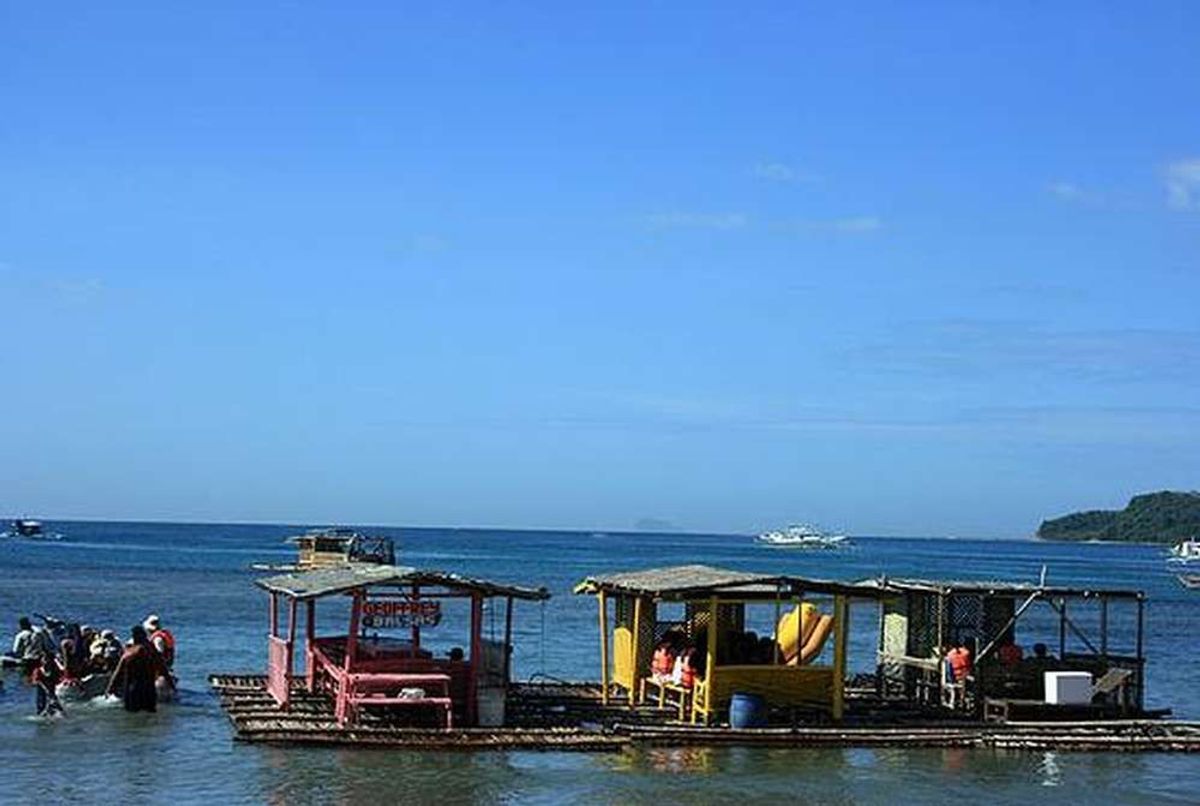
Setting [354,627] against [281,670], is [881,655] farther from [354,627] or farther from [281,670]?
[354,627]

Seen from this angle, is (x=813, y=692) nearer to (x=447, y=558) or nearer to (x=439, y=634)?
(x=439, y=634)

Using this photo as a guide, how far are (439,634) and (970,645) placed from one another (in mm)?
23891

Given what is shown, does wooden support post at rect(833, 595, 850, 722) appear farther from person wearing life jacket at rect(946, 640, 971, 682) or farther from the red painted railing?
the red painted railing

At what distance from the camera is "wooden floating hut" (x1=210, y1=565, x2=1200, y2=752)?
27.6 m

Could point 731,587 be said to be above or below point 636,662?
above

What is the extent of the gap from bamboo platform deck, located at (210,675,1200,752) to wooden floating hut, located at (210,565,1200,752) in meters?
0.03

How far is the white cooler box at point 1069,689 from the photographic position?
3084 centimetres

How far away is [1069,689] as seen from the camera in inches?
1216

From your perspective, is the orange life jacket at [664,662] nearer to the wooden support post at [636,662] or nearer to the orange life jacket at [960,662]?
the wooden support post at [636,662]

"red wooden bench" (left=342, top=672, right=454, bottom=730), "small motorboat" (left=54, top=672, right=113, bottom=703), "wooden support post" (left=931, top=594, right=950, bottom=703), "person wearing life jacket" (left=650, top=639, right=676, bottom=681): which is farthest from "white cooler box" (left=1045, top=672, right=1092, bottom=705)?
"small motorboat" (left=54, top=672, right=113, bottom=703)

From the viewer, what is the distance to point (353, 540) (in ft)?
294

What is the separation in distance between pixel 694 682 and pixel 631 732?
2.11 meters

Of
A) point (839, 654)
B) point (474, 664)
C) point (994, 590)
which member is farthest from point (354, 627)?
point (994, 590)

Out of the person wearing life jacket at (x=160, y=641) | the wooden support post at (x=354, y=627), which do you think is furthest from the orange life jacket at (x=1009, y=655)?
the person wearing life jacket at (x=160, y=641)
